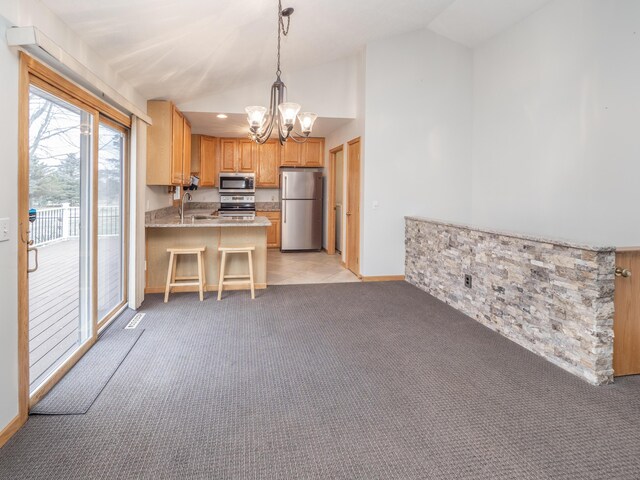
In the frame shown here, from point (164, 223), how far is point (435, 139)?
3810 millimetres

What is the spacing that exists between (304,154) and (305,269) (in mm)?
2707

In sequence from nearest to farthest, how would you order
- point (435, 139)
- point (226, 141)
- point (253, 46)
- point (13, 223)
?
1. point (13, 223)
2. point (253, 46)
3. point (435, 139)
4. point (226, 141)

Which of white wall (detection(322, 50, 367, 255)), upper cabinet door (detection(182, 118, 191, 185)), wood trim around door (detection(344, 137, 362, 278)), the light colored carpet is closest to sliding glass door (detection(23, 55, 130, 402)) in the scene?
the light colored carpet

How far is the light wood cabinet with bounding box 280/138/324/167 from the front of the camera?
25.8ft

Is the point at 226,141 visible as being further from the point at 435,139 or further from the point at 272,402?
the point at 272,402

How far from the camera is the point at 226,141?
7.84 metres

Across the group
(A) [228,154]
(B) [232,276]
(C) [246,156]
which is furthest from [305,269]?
(A) [228,154]

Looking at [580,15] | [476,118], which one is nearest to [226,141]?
[476,118]

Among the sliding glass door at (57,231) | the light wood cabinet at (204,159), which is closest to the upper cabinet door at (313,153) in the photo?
the light wood cabinet at (204,159)

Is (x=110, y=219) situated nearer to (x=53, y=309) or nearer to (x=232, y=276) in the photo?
(x=53, y=309)

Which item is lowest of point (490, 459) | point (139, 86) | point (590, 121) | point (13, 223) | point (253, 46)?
point (490, 459)

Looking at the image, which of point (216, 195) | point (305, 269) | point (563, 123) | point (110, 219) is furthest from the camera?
point (216, 195)

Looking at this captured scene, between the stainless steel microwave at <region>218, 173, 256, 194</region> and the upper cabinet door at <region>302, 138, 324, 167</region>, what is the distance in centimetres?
111

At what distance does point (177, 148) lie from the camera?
5.07m
